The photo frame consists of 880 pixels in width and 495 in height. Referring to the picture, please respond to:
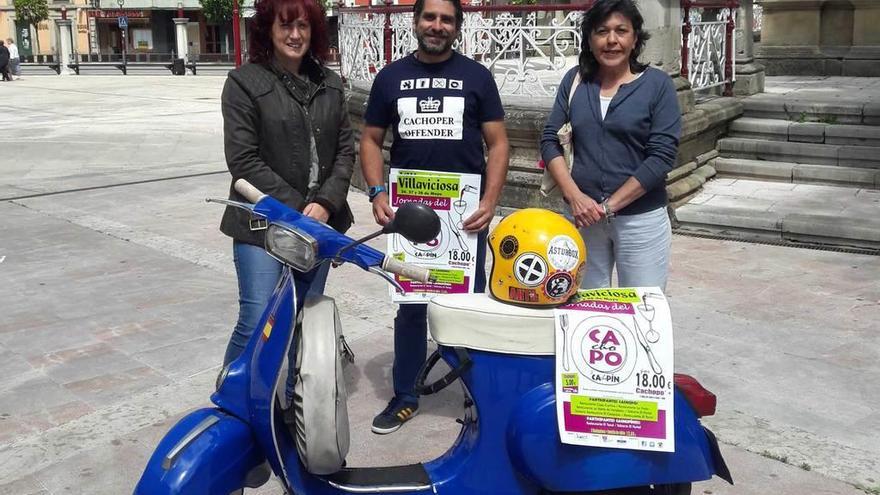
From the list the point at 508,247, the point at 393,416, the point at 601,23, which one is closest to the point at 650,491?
the point at 508,247

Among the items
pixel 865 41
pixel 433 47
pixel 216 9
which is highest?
pixel 216 9

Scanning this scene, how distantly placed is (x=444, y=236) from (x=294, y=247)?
4.45ft

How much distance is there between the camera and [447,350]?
9.08 ft

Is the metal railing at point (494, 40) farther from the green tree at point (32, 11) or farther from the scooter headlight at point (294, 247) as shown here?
the green tree at point (32, 11)

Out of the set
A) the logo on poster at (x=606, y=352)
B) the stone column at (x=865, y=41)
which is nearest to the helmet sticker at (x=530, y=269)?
the logo on poster at (x=606, y=352)

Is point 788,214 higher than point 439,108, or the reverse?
point 439,108

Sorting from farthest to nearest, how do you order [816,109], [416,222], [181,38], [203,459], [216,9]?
[216,9] < [181,38] < [816,109] < [203,459] < [416,222]

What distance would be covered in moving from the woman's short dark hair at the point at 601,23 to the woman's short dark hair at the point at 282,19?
3.30 feet

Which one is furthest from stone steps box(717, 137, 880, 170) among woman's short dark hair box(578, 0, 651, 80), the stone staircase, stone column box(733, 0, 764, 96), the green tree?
the green tree

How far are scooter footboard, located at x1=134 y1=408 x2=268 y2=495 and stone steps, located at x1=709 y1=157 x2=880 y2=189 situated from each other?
6.83m

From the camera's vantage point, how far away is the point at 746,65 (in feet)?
32.1

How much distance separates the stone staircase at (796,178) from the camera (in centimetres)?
699

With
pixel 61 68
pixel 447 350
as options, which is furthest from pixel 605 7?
pixel 61 68

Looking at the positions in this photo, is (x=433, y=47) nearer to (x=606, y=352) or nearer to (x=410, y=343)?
(x=410, y=343)
